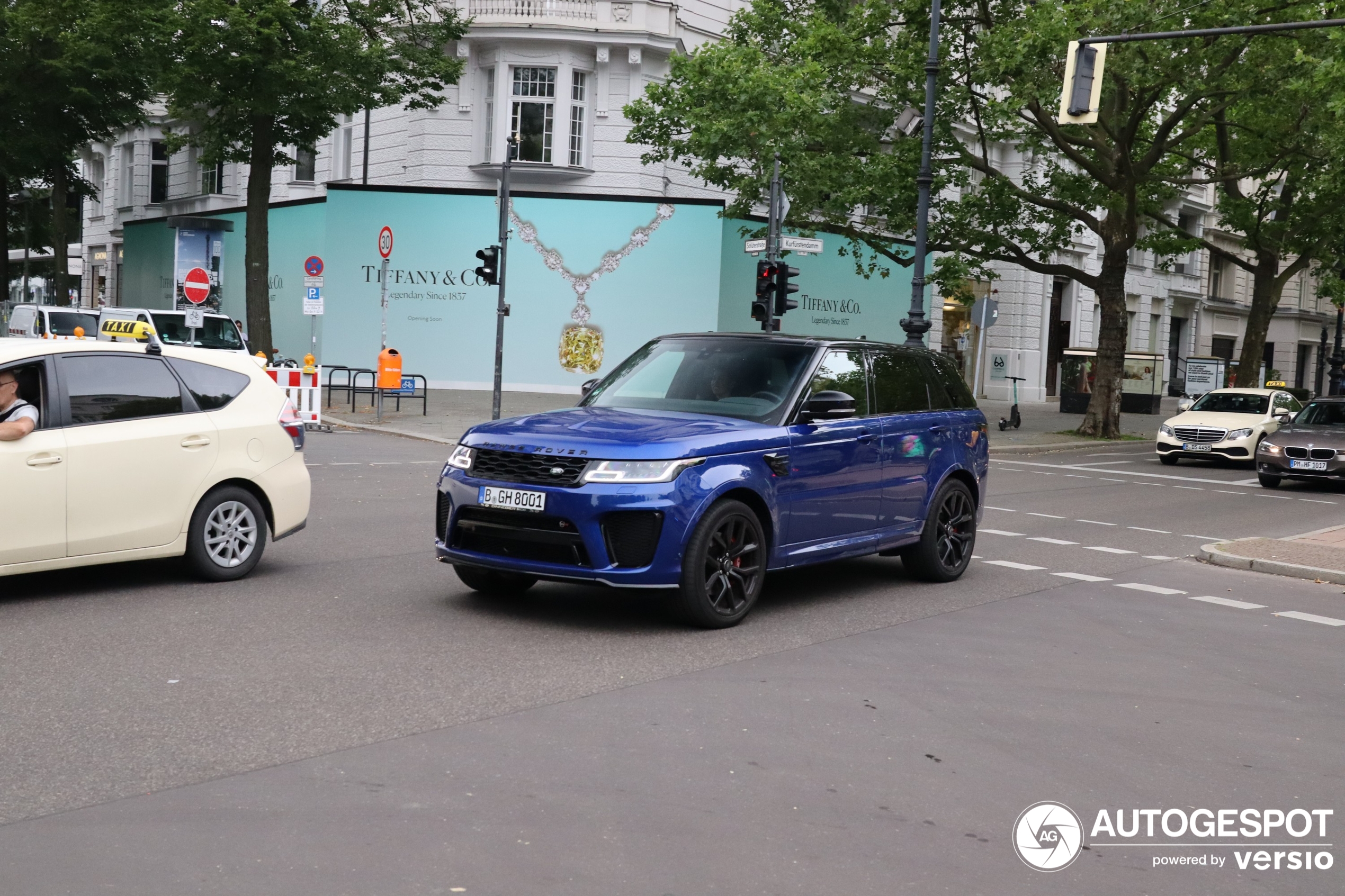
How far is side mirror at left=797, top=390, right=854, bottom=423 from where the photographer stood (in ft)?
27.2

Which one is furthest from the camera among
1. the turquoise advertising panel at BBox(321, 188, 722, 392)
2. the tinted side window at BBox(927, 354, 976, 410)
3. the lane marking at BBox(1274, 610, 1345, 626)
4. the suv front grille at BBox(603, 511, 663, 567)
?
the turquoise advertising panel at BBox(321, 188, 722, 392)

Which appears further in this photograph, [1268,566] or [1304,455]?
[1304,455]

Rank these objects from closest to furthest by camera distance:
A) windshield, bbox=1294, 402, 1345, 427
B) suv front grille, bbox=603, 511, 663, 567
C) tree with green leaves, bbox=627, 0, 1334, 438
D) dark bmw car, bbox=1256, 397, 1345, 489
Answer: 1. suv front grille, bbox=603, 511, 663, 567
2. dark bmw car, bbox=1256, 397, 1345, 489
3. windshield, bbox=1294, 402, 1345, 427
4. tree with green leaves, bbox=627, 0, 1334, 438

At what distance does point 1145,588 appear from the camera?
406 inches

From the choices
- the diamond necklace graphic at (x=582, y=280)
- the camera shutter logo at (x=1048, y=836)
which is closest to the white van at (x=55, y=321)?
the diamond necklace graphic at (x=582, y=280)

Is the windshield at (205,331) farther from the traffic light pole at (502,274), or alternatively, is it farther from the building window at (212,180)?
the building window at (212,180)

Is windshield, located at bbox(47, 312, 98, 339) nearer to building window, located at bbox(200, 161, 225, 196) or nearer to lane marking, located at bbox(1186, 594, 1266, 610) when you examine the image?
building window, located at bbox(200, 161, 225, 196)

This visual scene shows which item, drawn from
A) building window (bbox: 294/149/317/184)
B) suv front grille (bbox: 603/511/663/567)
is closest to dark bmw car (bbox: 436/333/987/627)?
suv front grille (bbox: 603/511/663/567)

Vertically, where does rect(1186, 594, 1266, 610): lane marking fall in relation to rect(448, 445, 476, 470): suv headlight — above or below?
below

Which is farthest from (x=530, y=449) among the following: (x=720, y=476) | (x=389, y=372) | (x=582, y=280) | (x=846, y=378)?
(x=582, y=280)

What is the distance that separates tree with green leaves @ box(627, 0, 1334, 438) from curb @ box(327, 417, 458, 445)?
306 inches

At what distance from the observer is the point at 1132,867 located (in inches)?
173

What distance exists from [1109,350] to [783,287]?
1060 cm

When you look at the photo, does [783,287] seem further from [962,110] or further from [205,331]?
[205,331]
